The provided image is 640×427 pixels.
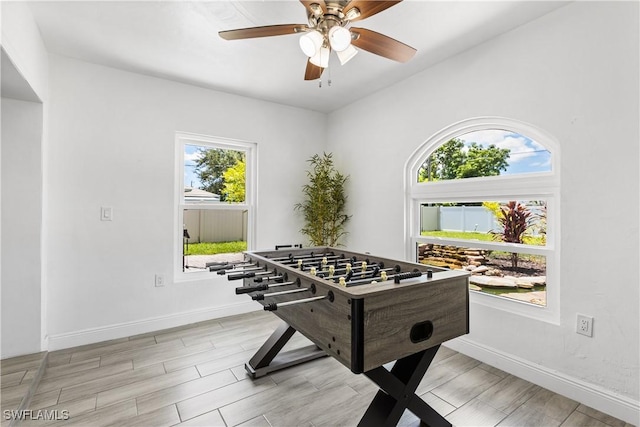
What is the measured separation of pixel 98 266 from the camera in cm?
283

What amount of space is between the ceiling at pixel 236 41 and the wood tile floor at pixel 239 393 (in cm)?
252

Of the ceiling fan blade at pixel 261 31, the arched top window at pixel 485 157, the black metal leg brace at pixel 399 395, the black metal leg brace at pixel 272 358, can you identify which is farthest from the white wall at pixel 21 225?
the arched top window at pixel 485 157

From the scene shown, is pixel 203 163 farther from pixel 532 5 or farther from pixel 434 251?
pixel 532 5

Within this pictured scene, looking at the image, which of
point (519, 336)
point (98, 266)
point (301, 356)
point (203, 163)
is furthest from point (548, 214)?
point (98, 266)

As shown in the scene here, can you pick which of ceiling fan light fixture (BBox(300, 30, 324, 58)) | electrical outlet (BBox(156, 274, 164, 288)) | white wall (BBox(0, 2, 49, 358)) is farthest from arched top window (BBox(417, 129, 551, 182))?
white wall (BBox(0, 2, 49, 358))

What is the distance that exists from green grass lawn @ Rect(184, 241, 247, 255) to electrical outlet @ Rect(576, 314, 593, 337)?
10.4 ft

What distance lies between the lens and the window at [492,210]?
7.21 feet

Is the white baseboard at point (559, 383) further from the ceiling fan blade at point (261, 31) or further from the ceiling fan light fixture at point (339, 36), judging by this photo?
the ceiling fan blade at point (261, 31)

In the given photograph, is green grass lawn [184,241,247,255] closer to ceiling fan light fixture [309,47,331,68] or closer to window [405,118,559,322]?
window [405,118,559,322]

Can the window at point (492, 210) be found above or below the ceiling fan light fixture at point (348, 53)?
below

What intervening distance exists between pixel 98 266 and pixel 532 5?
4.03 m

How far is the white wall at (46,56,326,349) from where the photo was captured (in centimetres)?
269

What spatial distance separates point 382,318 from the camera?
1302 mm

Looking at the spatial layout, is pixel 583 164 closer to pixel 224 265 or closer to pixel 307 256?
pixel 307 256
